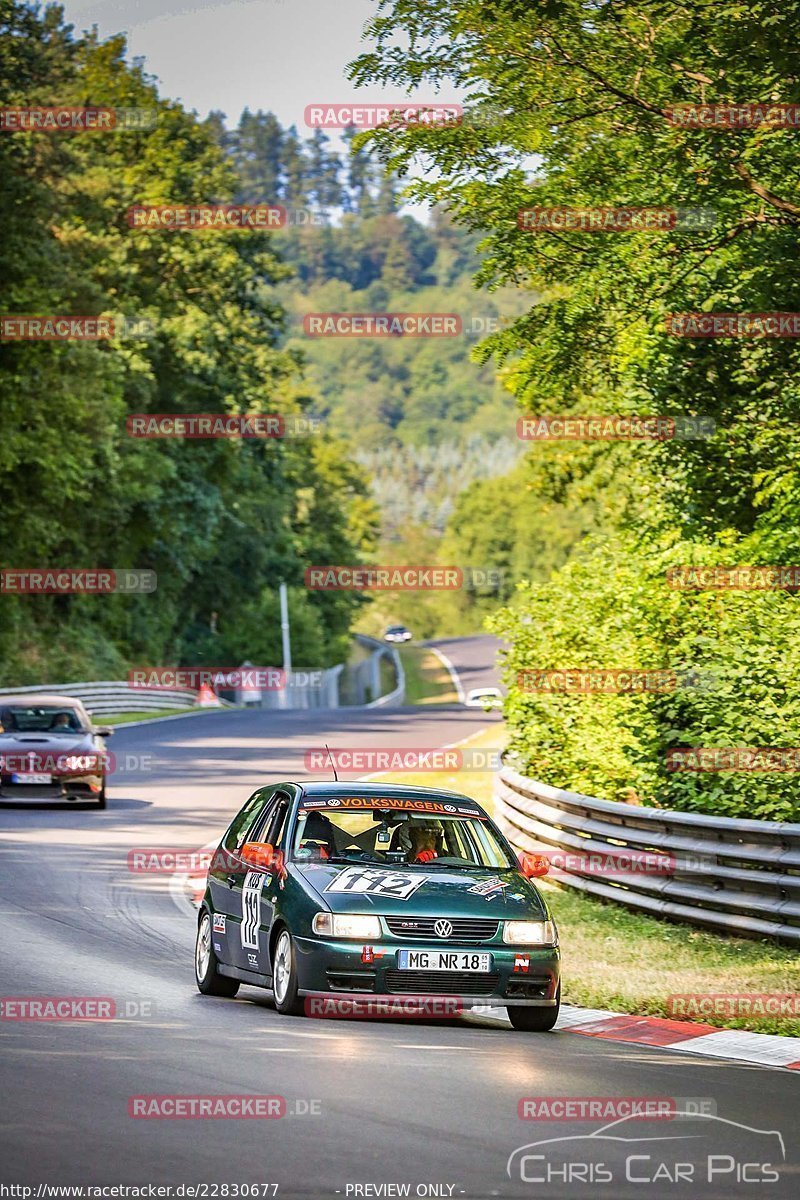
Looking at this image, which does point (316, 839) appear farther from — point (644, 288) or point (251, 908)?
point (644, 288)

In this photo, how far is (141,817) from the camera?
82.2 ft

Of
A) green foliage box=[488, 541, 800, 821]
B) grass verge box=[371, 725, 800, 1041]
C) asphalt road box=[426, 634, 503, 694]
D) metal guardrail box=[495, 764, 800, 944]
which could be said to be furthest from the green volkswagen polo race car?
asphalt road box=[426, 634, 503, 694]

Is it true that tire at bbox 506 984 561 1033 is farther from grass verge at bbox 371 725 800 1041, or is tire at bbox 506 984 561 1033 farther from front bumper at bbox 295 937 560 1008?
grass verge at bbox 371 725 800 1041

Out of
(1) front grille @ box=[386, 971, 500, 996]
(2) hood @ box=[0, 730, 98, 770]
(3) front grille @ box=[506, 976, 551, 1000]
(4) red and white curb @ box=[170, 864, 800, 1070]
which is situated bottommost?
(2) hood @ box=[0, 730, 98, 770]

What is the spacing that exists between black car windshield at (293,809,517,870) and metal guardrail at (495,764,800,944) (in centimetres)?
219

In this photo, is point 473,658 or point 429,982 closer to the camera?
point 429,982

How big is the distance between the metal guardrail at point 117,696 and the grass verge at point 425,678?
42785mm

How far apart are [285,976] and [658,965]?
11.2ft

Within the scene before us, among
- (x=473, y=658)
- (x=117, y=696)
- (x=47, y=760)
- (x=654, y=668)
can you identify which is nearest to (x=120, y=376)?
(x=117, y=696)

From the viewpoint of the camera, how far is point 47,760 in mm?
25125

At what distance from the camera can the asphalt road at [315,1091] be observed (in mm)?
6578

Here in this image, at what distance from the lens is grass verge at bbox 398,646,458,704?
357 ft

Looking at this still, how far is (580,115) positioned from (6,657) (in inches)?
1606

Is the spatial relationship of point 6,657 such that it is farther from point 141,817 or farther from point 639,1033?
point 639,1033
